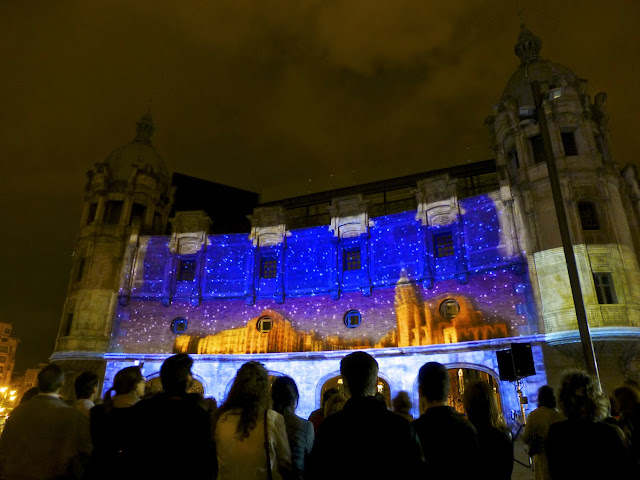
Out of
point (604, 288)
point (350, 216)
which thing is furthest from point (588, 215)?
point (350, 216)

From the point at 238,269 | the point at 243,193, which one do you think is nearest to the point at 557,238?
the point at 238,269

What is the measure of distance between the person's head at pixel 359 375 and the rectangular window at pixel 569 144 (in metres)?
22.6

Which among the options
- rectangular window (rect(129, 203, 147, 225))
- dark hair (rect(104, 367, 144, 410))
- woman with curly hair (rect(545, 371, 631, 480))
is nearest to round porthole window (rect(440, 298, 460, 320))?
woman with curly hair (rect(545, 371, 631, 480))

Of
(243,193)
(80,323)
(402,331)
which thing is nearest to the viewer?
(402,331)

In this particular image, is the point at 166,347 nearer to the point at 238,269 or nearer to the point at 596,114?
the point at 238,269

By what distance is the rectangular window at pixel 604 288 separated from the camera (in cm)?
1864

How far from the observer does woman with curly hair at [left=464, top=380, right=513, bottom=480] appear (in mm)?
3717

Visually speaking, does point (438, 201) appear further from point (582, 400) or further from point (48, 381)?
point (48, 381)

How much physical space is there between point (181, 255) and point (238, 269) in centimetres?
417

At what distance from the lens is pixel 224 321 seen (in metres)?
26.9

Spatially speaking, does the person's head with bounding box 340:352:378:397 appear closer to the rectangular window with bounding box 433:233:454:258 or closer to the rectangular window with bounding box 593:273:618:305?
the rectangular window with bounding box 593:273:618:305

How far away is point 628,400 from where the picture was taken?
469 cm

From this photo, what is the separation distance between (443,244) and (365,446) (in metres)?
22.6

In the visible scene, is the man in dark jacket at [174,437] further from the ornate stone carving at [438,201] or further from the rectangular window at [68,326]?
the rectangular window at [68,326]
